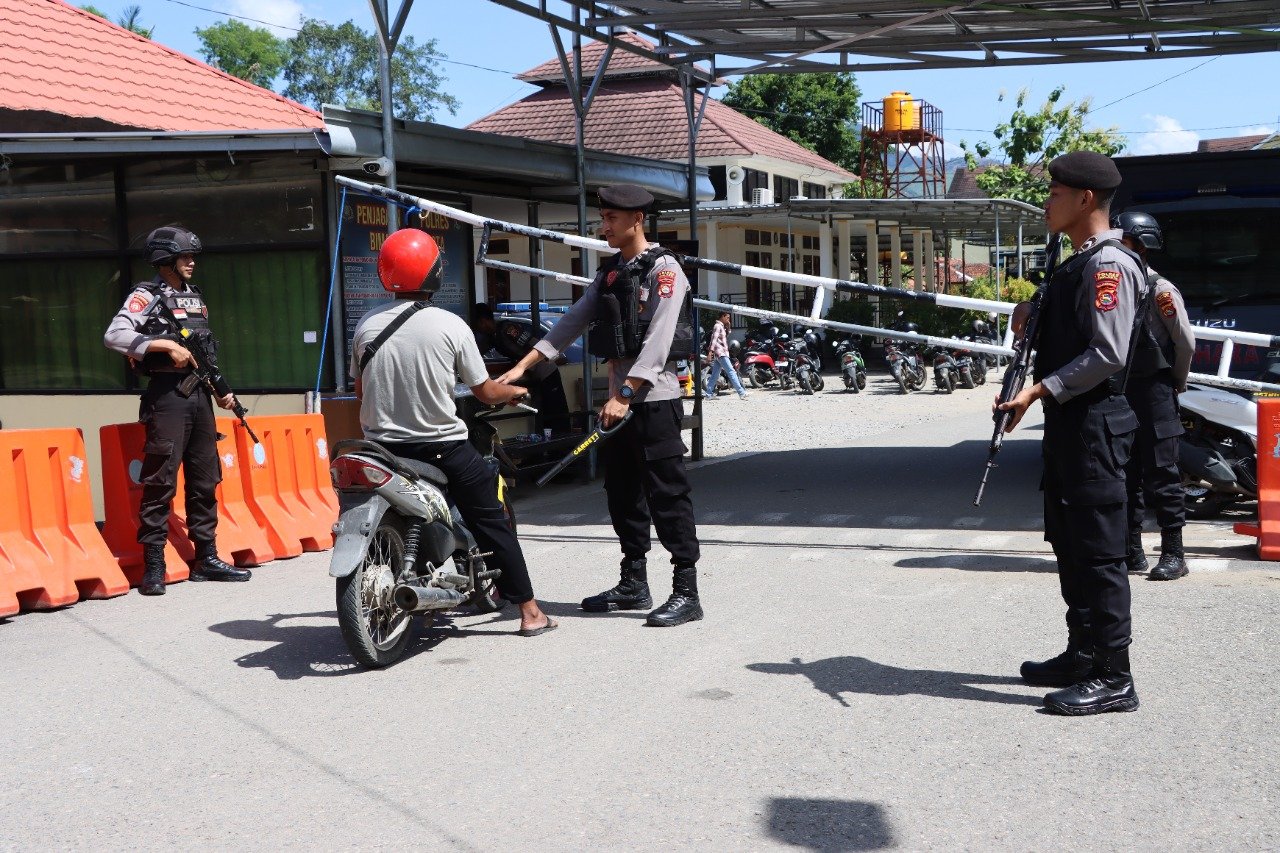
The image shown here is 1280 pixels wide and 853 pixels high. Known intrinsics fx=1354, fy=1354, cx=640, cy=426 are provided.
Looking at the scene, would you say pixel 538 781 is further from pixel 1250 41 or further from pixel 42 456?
pixel 1250 41

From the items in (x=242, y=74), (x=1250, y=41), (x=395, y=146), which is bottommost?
(x=395, y=146)

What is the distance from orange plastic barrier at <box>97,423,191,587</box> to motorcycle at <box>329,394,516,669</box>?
2598 millimetres

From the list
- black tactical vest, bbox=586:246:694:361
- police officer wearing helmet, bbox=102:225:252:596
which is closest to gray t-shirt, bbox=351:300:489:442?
black tactical vest, bbox=586:246:694:361

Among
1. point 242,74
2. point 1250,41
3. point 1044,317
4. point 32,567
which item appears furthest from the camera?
point 242,74

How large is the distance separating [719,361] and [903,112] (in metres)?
19.6

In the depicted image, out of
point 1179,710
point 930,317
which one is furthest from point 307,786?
point 930,317

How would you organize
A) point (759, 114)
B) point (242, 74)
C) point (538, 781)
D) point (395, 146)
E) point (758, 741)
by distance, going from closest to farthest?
point (538, 781)
point (758, 741)
point (395, 146)
point (759, 114)
point (242, 74)

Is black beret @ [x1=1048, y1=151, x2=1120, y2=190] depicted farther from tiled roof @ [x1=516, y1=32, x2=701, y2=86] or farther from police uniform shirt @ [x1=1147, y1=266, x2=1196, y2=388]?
tiled roof @ [x1=516, y1=32, x2=701, y2=86]

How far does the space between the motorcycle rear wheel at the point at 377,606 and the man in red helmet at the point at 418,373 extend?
0.38 m

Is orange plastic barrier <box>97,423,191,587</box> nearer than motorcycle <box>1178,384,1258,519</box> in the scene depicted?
Yes

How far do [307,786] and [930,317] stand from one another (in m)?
28.8

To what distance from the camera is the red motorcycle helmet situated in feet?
19.7

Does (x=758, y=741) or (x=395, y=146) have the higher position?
(x=395, y=146)

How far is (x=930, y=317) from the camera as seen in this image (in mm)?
31891
